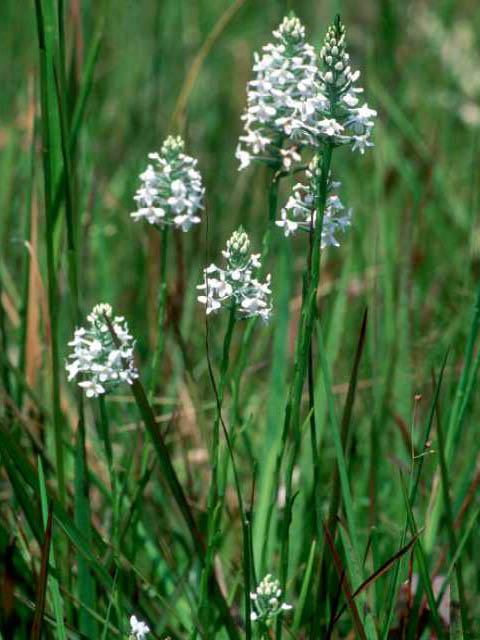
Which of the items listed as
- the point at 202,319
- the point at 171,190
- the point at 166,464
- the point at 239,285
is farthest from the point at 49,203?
the point at 202,319

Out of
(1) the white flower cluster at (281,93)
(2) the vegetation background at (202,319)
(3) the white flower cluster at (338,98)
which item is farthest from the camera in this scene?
(2) the vegetation background at (202,319)

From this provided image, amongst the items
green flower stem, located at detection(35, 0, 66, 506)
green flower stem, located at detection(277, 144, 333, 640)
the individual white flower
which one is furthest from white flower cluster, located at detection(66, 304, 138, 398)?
the individual white flower

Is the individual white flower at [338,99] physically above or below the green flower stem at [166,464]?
above

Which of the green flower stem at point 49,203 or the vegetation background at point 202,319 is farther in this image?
the vegetation background at point 202,319

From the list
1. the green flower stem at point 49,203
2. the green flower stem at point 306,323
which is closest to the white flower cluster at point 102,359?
the green flower stem at point 49,203

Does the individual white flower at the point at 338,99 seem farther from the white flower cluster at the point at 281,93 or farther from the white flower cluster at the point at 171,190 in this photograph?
the white flower cluster at the point at 171,190

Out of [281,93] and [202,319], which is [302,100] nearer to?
[281,93]

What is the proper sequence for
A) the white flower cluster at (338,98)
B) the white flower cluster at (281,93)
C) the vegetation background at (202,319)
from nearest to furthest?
1. the white flower cluster at (338,98)
2. the white flower cluster at (281,93)
3. the vegetation background at (202,319)
